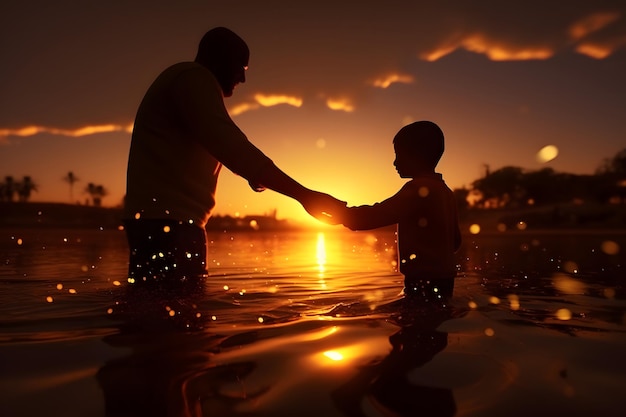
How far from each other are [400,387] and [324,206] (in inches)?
86.1

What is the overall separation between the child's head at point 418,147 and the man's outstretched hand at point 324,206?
26.4 inches

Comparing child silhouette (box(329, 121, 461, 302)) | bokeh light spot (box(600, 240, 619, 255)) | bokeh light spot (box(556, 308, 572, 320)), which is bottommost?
bokeh light spot (box(600, 240, 619, 255))

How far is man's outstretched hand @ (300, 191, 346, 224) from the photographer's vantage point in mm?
3697

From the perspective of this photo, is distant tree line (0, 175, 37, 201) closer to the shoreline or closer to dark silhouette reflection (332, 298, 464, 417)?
the shoreline

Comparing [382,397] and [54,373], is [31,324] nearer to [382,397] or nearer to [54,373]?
[54,373]

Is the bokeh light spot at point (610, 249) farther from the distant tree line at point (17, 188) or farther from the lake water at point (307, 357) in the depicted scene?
the distant tree line at point (17, 188)

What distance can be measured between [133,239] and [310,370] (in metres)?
2.02

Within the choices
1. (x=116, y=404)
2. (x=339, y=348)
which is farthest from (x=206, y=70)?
(x=116, y=404)

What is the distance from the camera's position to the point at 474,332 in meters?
2.66

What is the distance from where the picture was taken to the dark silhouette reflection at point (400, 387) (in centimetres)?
149

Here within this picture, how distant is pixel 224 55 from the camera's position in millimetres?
3594

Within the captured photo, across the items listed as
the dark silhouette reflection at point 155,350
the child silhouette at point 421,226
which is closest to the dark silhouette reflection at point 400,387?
the dark silhouette reflection at point 155,350

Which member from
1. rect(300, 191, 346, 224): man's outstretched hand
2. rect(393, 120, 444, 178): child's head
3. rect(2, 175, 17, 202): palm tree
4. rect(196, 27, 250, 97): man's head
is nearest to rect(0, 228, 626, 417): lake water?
rect(300, 191, 346, 224): man's outstretched hand

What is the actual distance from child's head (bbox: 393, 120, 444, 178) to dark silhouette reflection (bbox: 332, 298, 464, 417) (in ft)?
5.65
